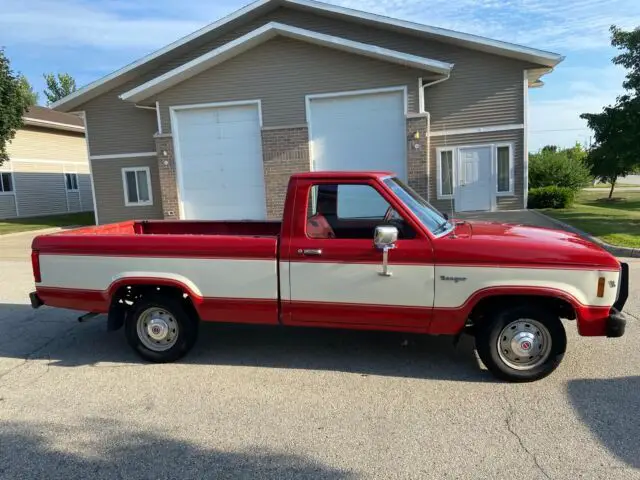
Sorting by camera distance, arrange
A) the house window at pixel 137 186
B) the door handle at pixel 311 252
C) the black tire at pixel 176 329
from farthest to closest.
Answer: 1. the house window at pixel 137 186
2. the black tire at pixel 176 329
3. the door handle at pixel 311 252

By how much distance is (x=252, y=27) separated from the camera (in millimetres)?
18484

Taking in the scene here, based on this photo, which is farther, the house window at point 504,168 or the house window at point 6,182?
the house window at point 6,182

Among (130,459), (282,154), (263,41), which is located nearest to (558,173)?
(282,154)

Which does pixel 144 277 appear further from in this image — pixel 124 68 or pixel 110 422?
pixel 124 68

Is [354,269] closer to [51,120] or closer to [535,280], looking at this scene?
[535,280]

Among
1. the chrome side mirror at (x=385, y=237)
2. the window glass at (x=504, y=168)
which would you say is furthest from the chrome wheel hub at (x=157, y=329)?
the window glass at (x=504, y=168)

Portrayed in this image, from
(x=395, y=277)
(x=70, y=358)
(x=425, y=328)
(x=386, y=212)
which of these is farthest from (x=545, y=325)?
(x=70, y=358)

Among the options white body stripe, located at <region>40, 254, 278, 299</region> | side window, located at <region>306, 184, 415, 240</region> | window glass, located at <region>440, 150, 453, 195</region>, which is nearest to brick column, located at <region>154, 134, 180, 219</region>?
window glass, located at <region>440, 150, 453, 195</region>

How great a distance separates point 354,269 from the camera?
14.0 feet

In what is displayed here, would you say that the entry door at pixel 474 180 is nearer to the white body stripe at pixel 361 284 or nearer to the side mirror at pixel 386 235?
the white body stripe at pixel 361 284

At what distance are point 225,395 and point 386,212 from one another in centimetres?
214

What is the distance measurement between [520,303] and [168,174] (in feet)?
48.9

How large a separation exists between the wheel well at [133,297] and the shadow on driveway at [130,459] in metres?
1.45

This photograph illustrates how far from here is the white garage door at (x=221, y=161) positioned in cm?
1669
